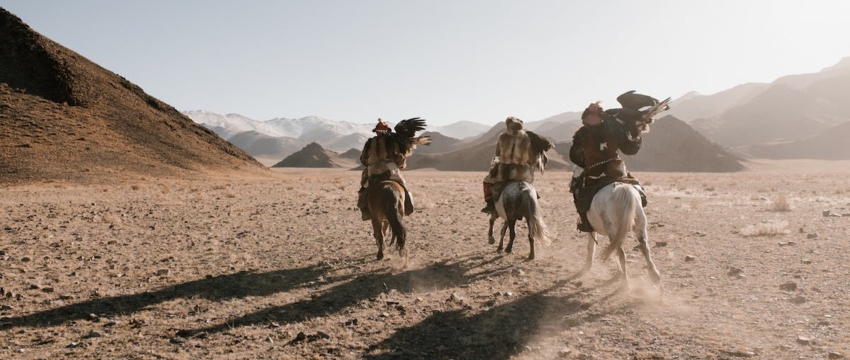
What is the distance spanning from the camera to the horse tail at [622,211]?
627cm

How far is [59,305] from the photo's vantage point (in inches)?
241

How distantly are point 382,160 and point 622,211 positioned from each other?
4.39m

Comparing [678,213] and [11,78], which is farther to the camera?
[11,78]

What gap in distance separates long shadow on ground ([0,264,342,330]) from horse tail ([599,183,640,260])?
467cm

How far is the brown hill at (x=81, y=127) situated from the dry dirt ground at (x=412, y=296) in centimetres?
2897

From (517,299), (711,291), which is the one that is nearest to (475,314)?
(517,299)

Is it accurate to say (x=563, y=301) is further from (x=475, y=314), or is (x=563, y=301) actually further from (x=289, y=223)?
(x=289, y=223)

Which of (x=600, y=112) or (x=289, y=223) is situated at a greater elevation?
(x=600, y=112)

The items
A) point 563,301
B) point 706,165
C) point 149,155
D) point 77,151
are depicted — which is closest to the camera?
point 563,301

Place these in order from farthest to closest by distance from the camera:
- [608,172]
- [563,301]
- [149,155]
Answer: [149,155] < [608,172] < [563,301]

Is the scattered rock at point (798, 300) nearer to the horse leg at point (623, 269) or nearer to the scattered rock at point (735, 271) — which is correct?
the scattered rock at point (735, 271)

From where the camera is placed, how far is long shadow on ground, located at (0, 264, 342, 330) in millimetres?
5673

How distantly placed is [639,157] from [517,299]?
109 meters

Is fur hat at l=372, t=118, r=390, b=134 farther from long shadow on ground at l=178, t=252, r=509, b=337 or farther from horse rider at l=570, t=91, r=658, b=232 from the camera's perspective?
horse rider at l=570, t=91, r=658, b=232
